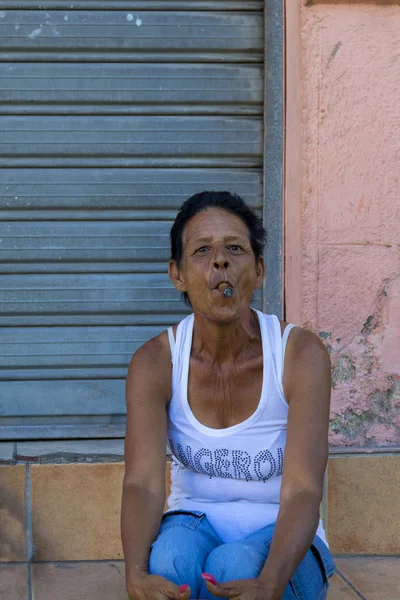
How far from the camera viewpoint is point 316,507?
2342mm

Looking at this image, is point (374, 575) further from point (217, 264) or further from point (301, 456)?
point (217, 264)

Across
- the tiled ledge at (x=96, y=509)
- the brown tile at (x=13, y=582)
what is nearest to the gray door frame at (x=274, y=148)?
the tiled ledge at (x=96, y=509)

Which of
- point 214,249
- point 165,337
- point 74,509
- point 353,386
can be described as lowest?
point 74,509

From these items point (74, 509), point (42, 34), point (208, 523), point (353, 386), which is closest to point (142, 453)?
point (208, 523)

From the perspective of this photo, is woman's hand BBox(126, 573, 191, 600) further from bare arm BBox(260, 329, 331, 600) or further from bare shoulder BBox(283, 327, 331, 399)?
bare shoulder BBox(283, 327, 331, 399)

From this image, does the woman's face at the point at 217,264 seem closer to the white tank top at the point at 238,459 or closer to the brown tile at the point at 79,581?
the white tank top at the point at 238,459

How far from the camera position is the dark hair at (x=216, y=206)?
2.61 meters

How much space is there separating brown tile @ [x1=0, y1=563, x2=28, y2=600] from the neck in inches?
51.3

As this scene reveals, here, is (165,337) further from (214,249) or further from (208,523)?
(208,523)

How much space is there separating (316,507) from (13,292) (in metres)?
2.01

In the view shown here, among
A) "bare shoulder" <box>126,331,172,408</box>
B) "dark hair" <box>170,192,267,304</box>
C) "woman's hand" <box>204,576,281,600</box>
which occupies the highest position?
"dark hair" <box>170,192,267,304</box>

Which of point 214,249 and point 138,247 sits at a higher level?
point 214,249

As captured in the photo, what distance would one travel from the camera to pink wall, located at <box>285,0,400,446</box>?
3.76m

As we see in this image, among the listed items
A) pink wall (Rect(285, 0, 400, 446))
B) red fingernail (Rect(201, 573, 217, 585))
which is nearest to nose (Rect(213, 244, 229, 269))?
red fingernail (Rect(201, 573, 217, 585))
